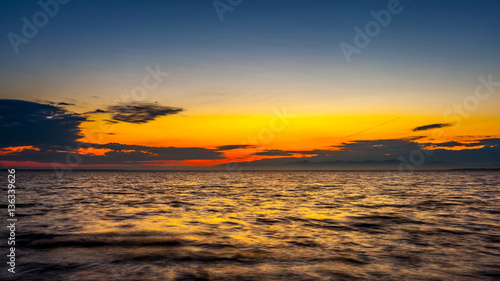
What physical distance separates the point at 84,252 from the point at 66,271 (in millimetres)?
2493

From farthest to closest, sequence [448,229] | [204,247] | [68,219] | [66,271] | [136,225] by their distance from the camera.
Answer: [68,219], [136,225], [448,229], [204,247], [66,271]

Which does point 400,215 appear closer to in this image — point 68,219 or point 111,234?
point 111,234

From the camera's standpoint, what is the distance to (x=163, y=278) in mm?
9867

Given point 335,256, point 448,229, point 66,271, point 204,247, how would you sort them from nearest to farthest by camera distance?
point 66,271
point 335,256
point 204,247
point 448,229

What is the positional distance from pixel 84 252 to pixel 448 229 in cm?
1835

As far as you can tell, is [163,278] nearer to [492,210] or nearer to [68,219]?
[68,219]

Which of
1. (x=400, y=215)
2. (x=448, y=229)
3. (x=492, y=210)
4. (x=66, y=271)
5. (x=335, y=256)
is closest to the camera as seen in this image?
(x=66, y=271)

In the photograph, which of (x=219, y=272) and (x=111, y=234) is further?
(x=111, y=234)

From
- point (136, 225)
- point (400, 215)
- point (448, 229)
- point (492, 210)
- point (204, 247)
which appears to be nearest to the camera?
point (204, 247)

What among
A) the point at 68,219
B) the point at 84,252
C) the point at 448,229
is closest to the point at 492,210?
the point at 448,229

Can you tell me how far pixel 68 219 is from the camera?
21.3 meters

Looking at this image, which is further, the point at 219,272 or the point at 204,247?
the point at 204,247

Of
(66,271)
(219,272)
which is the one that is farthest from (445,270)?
(66,271)

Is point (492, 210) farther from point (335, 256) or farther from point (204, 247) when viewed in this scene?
point (204, 247)
